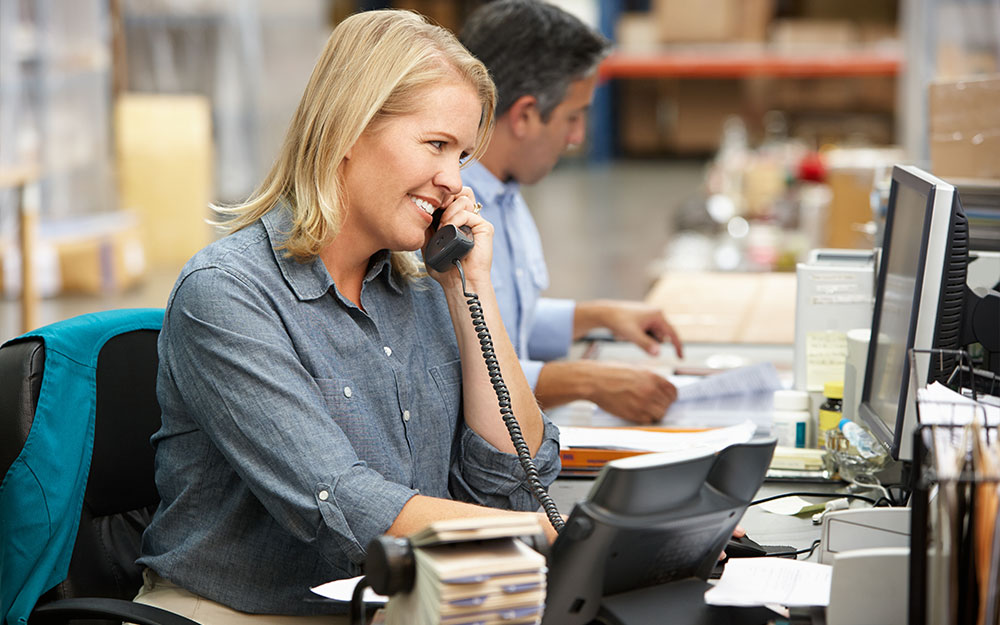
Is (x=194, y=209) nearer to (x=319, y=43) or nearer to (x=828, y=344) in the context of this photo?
(x=319, y=43)

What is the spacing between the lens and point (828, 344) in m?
2.07

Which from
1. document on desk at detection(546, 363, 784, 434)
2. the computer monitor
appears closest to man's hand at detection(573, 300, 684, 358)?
document on desk at detection(546, 363, 784, 434)

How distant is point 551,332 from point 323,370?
133cm

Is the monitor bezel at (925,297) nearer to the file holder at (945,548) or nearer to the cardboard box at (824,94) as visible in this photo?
the file holder at (945,548)

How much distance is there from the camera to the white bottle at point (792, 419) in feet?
6.54

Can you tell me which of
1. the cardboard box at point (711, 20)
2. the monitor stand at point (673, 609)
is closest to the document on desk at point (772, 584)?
the monitor stand at point (673, 609)

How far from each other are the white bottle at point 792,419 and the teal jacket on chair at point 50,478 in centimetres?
112

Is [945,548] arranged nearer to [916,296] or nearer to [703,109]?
[916,296]

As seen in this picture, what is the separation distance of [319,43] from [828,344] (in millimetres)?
8435

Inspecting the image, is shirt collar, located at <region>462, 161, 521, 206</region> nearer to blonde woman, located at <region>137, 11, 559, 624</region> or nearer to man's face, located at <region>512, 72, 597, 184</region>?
man's face, located at <region>512, 72, 597, 184</region>

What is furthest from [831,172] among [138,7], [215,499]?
[138,7]

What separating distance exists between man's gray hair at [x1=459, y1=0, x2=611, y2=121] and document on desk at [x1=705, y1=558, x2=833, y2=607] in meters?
1.37

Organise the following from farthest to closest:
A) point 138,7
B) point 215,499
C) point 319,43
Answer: point 319,43 < point 138,7 < point 215,499

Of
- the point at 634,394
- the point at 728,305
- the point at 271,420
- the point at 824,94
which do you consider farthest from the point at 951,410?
the point at 824,94
